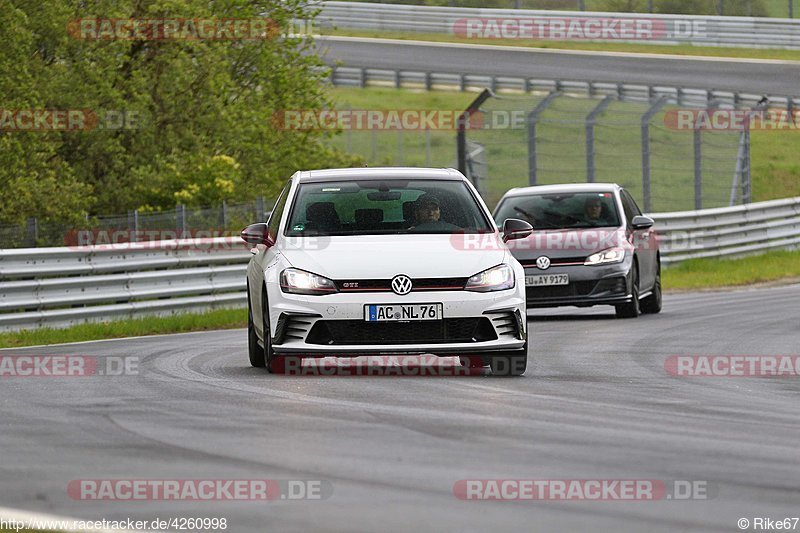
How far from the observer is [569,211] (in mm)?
19453

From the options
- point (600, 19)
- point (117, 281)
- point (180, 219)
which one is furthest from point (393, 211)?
point (600, 19)

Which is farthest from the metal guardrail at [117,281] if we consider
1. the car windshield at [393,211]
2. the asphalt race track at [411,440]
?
the car windshield at [393,211]

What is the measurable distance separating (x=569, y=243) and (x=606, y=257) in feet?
1.65

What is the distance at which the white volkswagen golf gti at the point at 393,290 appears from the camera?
11.0 m

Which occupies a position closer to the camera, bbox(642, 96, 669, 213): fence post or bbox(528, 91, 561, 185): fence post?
bbox(528, 91, 561, 185): fence post

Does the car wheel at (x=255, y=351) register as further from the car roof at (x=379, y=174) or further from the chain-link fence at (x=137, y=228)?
the chain-link fence at (x=137, y=228)

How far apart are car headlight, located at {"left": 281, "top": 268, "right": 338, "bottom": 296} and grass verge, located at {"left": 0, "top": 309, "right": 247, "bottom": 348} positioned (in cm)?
591

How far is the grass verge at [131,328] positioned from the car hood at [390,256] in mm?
5945

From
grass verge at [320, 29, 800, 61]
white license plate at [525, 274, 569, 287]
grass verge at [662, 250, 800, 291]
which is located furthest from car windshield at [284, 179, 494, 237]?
grass verge at [320, 29, 800, 61]

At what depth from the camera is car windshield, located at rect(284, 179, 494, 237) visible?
11977 millimetres

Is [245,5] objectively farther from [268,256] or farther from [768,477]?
[768,477]

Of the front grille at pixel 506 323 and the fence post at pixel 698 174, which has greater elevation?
the front grille at pixel 506 323

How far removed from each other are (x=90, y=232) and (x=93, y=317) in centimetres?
589

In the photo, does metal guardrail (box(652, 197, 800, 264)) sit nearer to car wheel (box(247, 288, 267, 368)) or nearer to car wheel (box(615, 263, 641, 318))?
car wheel (box(615, 263, 641, 318))
